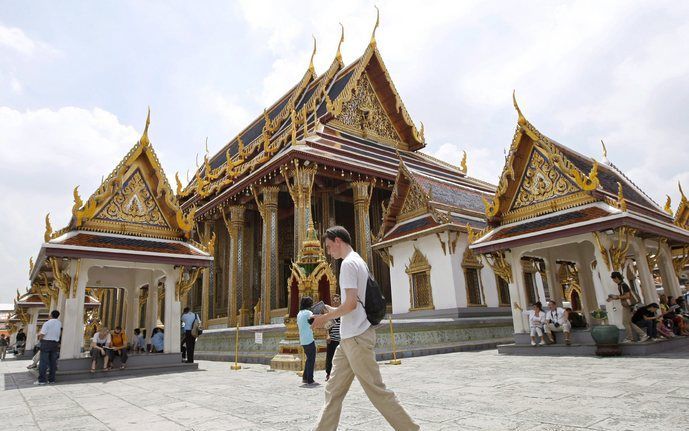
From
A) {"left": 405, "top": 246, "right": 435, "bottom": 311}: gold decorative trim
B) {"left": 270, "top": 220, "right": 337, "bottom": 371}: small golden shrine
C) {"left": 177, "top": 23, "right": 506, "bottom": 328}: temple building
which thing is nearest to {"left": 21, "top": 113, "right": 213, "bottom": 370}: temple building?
{"left": 177, "top": 23, "right": 506, "bottom": 328}: temple building

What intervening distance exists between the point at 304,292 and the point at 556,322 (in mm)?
5047

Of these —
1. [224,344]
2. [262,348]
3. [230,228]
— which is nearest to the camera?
[262,348]

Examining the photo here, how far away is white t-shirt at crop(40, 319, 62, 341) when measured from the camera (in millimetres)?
7301

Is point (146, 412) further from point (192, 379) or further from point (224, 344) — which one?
point (224, 344)

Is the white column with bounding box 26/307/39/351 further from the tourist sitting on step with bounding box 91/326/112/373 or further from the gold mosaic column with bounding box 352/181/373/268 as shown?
the tourist sitting on step with bounding box 91/326/112/373

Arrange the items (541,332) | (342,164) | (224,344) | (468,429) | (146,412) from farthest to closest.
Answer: (342,164) → (224,344) → (541,332) → (146,412) → (468,429)

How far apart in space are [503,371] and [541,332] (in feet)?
10.4

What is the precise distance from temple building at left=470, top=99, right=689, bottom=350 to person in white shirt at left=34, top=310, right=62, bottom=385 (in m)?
8.07

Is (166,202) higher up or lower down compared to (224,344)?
higher up

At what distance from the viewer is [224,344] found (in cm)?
1230

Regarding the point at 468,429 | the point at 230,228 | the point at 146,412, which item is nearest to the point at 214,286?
the point at 230,228

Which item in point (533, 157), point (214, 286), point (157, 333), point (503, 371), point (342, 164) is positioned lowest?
point (503, 371)

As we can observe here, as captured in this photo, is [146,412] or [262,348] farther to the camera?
[262,348]

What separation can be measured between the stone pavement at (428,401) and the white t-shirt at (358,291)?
1.06 m
